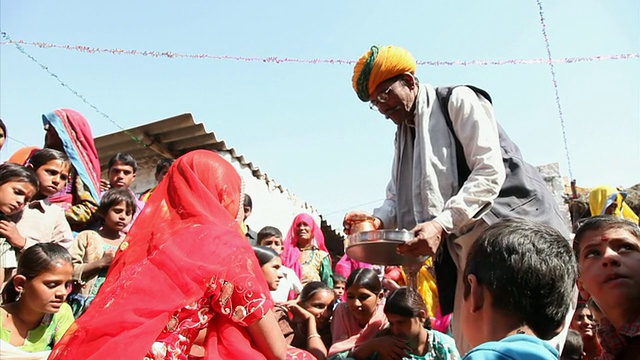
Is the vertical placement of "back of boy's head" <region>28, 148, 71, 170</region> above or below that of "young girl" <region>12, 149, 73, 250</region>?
above

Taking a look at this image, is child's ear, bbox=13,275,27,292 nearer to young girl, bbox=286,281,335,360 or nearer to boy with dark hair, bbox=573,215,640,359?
young girl, bbox=286,281,335,360

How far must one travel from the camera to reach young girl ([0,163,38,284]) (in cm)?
355

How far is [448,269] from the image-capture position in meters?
2.86

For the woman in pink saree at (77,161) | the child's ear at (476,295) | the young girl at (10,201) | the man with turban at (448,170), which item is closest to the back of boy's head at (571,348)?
the man with turban at (448,170)

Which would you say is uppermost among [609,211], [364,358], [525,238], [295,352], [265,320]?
[525,238]

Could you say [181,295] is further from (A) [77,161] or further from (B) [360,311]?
(A) [77,161]

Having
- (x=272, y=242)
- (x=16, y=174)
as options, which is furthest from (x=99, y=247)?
(x=272, y=242)

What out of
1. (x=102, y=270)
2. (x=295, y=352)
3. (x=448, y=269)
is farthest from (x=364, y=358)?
(x=102, y=270)

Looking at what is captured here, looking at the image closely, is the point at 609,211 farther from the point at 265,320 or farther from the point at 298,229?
the point at 265,320

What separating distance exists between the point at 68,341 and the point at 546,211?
2.29 m

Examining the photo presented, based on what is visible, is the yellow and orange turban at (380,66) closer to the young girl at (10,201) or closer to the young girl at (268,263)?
the young girl at (268,263)

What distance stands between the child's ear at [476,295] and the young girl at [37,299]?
2.74 metres

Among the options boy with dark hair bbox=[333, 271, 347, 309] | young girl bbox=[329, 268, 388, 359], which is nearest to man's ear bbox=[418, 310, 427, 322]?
young girl bbox=[329, 268, 388, 359]

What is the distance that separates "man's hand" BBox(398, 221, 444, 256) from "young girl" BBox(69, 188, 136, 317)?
94.6 inches
